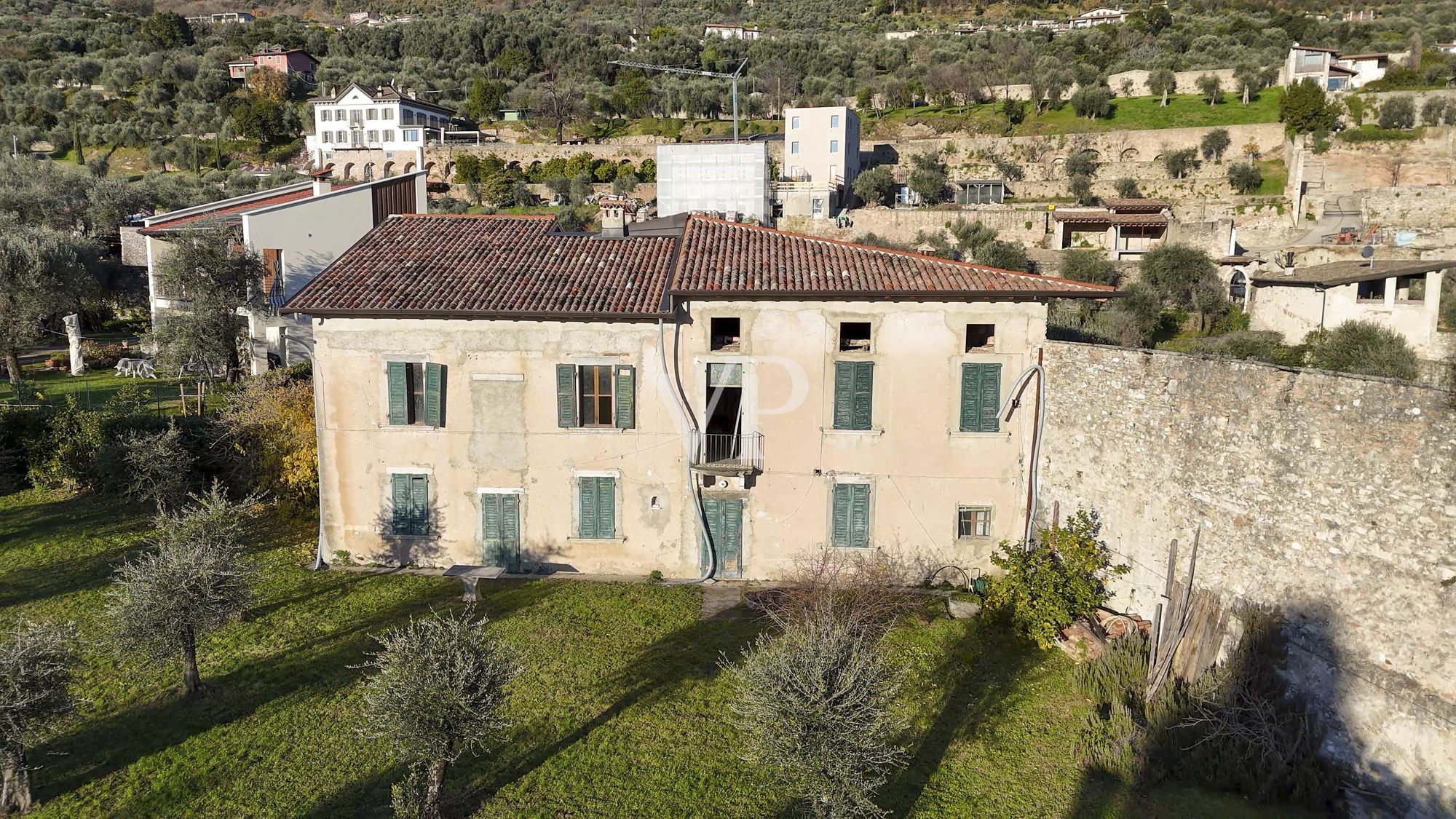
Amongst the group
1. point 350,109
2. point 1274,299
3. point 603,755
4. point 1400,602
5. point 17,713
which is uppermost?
point 350,109

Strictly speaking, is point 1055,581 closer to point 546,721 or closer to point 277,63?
point 546,721

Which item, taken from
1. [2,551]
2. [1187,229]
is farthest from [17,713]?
[1187,229]

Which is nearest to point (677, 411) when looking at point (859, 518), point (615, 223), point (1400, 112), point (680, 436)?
point (680, 436)

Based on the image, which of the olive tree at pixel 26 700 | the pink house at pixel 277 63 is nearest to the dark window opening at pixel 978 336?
the olive tree at pixel 26 700

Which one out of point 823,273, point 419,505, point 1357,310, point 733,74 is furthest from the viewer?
point 733,74

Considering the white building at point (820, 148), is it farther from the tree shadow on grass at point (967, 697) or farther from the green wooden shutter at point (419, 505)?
the tree shadow on grass at point (967, 697)

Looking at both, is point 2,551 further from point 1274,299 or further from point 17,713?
point 1274,299
